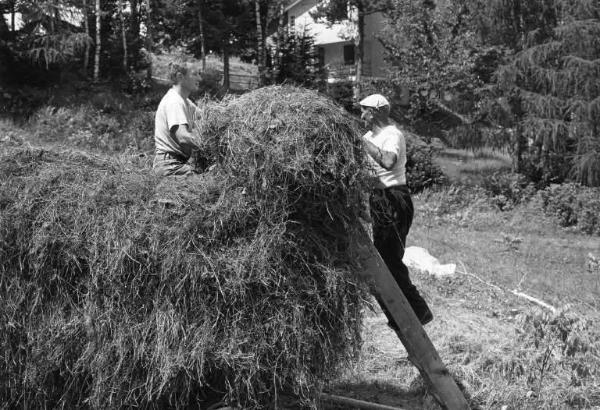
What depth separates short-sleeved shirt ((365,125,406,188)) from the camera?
14.5 ft

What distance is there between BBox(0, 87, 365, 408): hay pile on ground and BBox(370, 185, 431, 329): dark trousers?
1.07m

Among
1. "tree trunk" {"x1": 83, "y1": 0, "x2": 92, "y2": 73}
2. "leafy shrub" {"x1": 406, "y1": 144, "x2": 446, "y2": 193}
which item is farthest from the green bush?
"leafy shrub" {"x1": 406, "y1": 144, "x2": 446, "y2": 193}

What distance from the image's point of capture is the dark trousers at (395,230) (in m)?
4.47

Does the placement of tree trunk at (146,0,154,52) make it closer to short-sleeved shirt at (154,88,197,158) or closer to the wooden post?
short-sleeved shirt at (154,88,197,158)

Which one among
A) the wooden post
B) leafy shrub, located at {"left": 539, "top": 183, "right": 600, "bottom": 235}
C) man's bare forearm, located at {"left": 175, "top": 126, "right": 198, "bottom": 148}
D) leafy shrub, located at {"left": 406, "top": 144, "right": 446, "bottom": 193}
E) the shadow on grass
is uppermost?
man's bare forearm, located at {"left": 175, "top": 126, "right": 198, "bottom": 148}

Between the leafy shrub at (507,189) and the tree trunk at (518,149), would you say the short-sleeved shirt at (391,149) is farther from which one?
the tree trunk at (518,149)

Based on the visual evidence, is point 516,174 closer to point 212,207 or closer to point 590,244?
point 590,244

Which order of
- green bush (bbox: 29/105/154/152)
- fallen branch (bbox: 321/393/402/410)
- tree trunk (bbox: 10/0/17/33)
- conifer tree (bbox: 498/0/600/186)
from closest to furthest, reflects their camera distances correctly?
1. fallen branch (bbox: 321/393/402/410)
2. green bush (bbox: 29/105/154/152)
3. conifer tree (bbox: 498/0/600/186)
4. tree trunk (bbox: 10/0/17/33)

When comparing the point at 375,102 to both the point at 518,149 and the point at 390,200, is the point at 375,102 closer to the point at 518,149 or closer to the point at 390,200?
the point at 390,200

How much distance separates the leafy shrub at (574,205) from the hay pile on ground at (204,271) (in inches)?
614

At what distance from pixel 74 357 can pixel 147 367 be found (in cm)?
45

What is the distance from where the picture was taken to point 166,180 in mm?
3596

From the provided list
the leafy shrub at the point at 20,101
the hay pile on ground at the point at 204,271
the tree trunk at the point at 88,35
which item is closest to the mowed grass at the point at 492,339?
the hay pile on ground at the point at 204,271

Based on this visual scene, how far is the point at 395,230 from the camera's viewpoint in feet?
14.7
